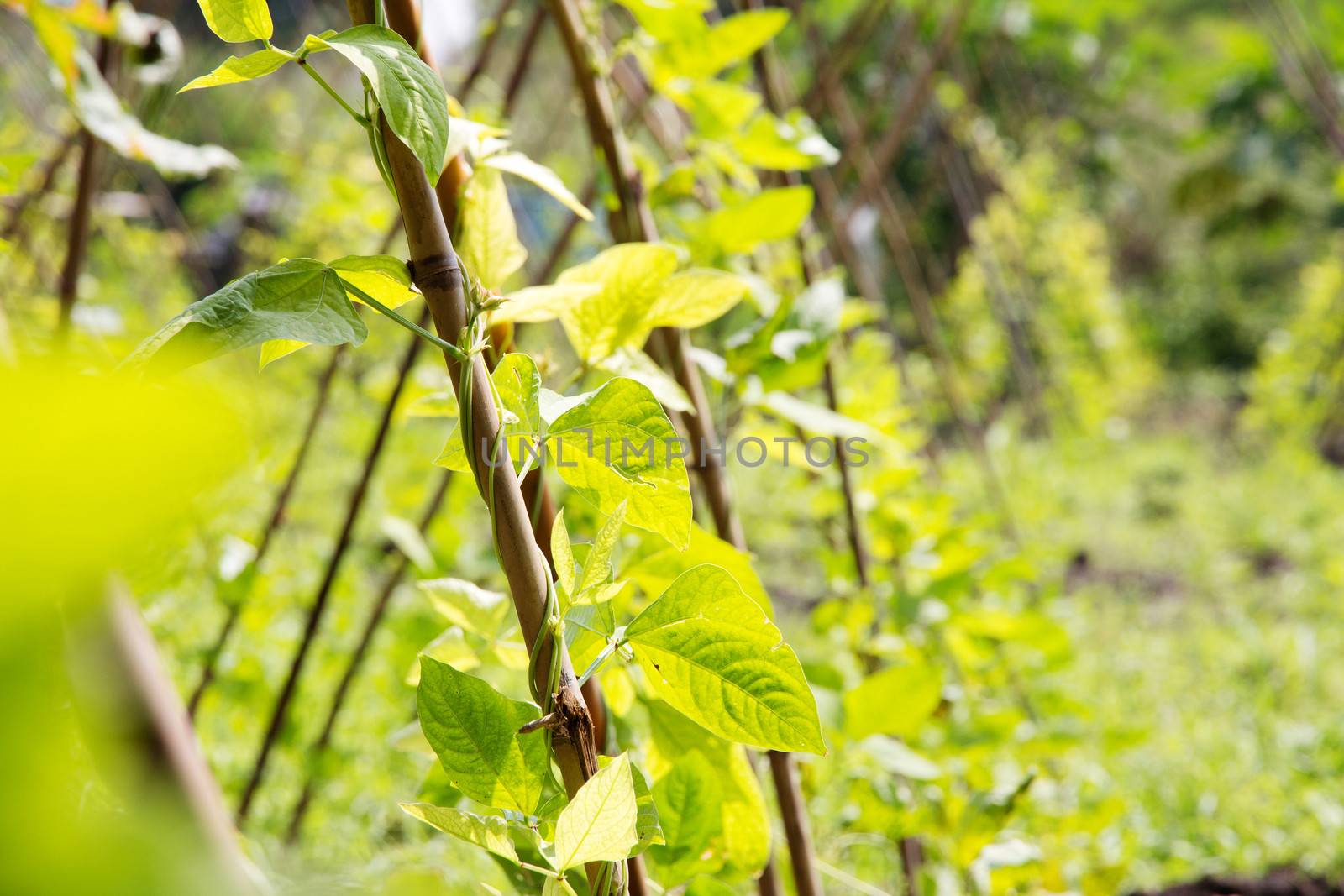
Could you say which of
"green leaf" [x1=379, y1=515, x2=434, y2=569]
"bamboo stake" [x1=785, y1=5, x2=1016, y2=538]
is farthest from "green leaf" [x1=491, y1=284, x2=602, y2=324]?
"bamboo stake" [x1=785, y1=5, x2=1016, y2=538]

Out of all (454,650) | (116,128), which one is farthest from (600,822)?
(116,128)

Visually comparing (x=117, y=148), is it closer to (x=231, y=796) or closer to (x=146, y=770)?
(x=146, y=770)

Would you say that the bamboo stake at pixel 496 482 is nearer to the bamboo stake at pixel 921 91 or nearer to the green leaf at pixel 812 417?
the green leaf at pixel 812 417

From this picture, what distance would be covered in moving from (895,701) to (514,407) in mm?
414

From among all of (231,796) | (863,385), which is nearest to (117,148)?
(863,385)

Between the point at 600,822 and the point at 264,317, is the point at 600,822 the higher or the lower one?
the lower one

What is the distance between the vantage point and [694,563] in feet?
1.42

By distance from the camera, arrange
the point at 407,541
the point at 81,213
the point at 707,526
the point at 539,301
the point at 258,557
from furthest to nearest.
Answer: the point at 707,526
the point at 258,557
the point at 81,213
the point at 407,541
the point at 539,301


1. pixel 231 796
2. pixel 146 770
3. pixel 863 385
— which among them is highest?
pixel 146 770

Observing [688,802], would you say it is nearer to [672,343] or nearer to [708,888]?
[708,888]

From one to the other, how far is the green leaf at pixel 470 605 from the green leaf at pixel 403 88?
18 centimetres

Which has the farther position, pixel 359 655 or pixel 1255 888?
pixel 1255 888

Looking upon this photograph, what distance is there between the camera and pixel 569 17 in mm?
522

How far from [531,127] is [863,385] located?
506 centimetres
